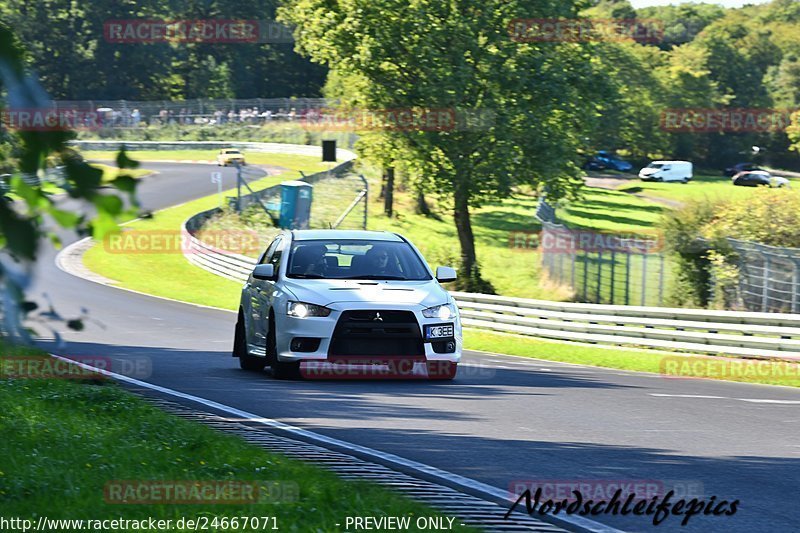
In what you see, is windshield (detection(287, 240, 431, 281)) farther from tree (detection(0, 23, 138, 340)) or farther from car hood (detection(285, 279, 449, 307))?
tree (detection(0, 23, 138, 340))

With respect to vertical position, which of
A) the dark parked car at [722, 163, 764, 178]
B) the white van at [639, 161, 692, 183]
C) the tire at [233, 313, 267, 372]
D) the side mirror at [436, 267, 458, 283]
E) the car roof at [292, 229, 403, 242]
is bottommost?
the dark parked car at [722, 163, 764, 178]

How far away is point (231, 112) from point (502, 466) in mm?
97713

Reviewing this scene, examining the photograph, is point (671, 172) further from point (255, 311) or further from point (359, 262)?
point (255, 311)

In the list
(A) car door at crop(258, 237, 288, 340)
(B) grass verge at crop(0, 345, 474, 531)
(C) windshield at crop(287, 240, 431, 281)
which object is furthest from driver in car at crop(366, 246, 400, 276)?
(B) grass verge at crop(0, 345, 474, 531)

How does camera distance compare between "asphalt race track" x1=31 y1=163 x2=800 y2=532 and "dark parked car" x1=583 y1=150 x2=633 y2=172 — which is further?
"dark parked car" x1=583 y1=150 x2=633 y2=172

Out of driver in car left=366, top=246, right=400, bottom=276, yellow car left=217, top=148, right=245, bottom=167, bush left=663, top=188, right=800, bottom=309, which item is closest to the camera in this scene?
driver in car left=366, top=246, right=400, bottom=276

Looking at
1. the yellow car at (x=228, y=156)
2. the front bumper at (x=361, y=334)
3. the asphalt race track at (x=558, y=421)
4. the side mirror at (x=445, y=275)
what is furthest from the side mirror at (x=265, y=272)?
the yellow car at (x=228, y=156)

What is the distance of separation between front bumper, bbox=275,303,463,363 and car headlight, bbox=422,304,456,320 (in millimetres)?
69

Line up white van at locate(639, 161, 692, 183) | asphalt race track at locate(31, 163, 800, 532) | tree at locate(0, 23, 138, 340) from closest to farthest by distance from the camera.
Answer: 1. tree at locate(0, 23, 138, 340)
2. asphalt race track at locate(31, 163, 800, 532)
3. white van at locate(639, 161, 692, 183)

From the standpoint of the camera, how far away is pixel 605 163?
11800 cm

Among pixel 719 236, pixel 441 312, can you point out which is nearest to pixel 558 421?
pixel 441 312

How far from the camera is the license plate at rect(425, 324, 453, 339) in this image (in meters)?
13.8

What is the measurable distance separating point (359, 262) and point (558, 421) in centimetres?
463

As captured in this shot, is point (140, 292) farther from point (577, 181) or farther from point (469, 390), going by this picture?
point (469, 390)
